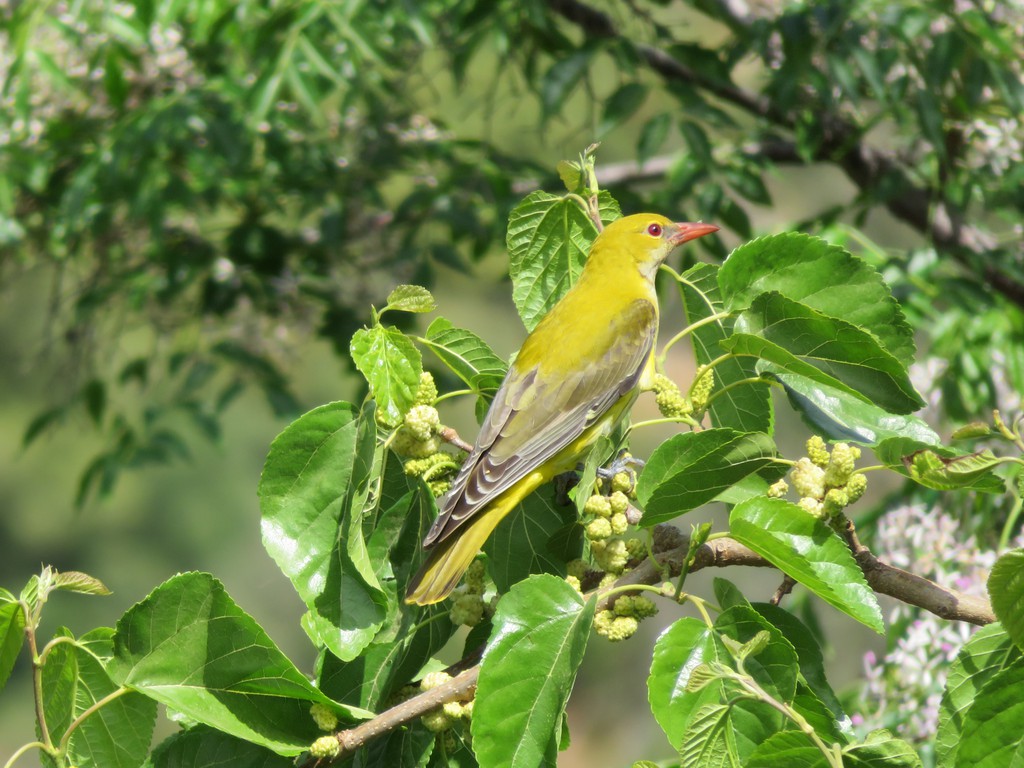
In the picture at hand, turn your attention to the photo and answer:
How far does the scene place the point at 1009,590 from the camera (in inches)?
45.3

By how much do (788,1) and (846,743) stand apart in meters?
3.32

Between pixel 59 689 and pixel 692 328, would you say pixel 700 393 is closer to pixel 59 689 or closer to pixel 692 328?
pixel 692 328

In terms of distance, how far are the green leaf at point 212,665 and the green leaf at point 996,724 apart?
2.21 feet

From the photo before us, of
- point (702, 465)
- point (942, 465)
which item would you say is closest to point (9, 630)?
point (702, 465)

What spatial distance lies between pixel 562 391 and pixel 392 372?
1.08 meters

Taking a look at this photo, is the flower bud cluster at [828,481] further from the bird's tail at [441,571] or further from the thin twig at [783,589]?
the bird's tail at [441,571]

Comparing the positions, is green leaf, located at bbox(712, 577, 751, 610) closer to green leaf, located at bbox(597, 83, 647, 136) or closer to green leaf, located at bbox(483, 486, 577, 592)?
green leaf, located at bbox(483, 486, 577, 592)

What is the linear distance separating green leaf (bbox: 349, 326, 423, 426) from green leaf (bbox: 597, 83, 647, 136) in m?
2.45

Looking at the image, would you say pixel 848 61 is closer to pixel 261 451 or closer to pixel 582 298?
pixel 582 298

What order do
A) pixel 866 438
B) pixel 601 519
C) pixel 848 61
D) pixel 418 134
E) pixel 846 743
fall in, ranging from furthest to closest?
pixel 418 134 → pixel 848 61 → pixel 866 438 → pixel 601 519 → pixel 846 743

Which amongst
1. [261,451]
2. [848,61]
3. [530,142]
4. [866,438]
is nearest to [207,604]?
[866,438]

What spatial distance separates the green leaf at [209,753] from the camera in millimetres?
1365

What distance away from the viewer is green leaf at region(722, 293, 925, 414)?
1307mm

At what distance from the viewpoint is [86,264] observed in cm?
607
